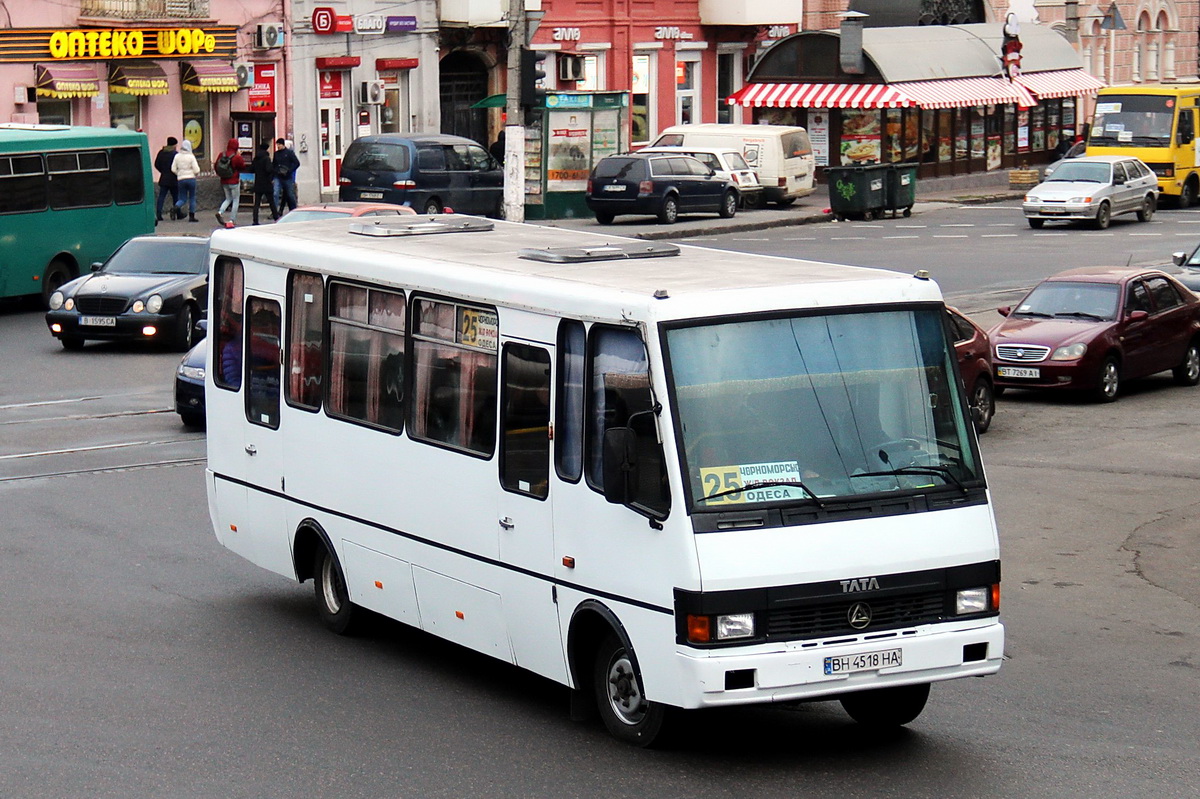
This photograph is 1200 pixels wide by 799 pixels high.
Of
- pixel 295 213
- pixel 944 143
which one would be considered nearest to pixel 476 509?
pixel 295 213

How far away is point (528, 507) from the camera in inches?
347

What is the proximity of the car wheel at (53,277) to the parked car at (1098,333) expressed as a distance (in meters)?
14.5

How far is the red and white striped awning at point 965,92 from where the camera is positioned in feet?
172

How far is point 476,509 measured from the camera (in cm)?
923

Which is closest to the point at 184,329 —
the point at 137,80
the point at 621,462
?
the point at 621,462

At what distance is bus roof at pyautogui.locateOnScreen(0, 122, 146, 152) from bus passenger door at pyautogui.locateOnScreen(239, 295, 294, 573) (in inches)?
712

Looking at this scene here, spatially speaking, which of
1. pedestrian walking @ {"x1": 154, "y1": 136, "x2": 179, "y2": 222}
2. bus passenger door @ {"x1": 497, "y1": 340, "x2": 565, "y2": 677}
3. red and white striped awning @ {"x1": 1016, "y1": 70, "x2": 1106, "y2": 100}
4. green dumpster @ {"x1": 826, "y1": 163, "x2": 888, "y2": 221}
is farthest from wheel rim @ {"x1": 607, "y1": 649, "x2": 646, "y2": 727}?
red and white striped awning @ {"x1": 1016, "y1": 70, "x2": 1106, "y2": 100}

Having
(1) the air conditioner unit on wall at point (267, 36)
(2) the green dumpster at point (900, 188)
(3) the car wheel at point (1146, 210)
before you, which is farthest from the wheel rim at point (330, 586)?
Answer: (3) the car wheel at point (1146, 210)

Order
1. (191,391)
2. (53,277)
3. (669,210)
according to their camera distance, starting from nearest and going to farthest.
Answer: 1. (191,391)
2. (53,277)
3. (669,210)

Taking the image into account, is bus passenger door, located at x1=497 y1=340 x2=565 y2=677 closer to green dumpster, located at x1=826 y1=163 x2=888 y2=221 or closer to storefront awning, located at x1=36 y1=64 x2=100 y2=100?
storefront awning, located at x1=36 y1=64 x2=100 y2=100

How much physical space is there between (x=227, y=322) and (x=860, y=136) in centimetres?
4250

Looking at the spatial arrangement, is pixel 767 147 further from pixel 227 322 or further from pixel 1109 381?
pixel 227 322

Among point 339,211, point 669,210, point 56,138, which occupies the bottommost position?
point 669,210

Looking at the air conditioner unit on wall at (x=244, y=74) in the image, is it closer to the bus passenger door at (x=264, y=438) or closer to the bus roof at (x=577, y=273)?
the bus roof at (x=577, y=273)
